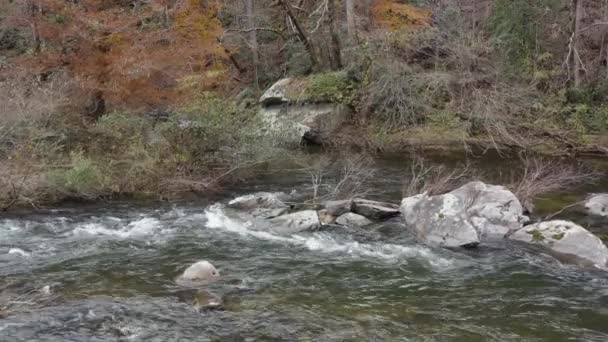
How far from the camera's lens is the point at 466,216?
1047 cm

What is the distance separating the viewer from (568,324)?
679 cm

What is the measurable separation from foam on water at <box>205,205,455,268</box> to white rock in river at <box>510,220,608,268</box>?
1771 mm

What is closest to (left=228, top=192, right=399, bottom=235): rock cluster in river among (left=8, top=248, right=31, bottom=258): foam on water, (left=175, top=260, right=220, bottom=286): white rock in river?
(left=175, top=260, right=220, bottom=286): white rock in river

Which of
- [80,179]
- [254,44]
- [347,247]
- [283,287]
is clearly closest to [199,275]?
[283,287]

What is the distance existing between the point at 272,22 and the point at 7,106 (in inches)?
642

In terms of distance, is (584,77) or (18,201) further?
(584,77)

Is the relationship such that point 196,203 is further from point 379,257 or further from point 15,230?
point 379,257

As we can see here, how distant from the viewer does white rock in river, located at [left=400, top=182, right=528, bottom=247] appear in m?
10.0

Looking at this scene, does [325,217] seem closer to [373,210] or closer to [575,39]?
[373,210]

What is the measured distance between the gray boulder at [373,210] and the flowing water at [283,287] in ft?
1.19

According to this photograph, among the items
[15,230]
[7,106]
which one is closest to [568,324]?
[15,230]

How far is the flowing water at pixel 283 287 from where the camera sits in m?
6.64

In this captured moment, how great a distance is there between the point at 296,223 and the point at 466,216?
10.7ft

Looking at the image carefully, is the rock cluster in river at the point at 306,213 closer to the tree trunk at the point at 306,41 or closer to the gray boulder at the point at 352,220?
the gray boulder at the point at 352,220
